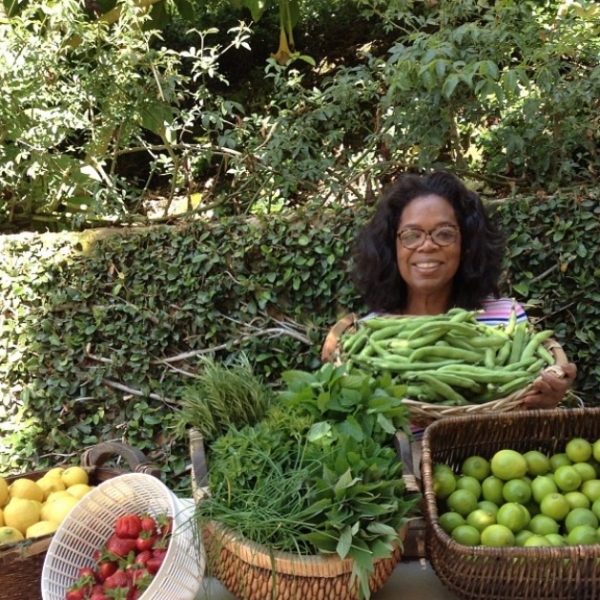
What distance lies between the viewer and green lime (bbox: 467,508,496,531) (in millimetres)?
1852

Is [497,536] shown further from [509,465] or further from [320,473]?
[320,473]

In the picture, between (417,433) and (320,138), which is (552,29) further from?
(417,433)

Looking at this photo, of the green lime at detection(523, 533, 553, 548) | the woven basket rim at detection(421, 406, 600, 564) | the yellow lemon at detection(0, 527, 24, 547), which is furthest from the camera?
the yellow lemon at detection(0, 527, 24, 547)

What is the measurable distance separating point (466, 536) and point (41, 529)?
1301mm

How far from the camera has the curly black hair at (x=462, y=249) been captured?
2910 millimetres

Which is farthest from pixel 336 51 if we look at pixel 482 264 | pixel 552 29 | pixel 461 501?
pixel 461 501

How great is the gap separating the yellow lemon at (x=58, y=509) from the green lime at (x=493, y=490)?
1282 mm

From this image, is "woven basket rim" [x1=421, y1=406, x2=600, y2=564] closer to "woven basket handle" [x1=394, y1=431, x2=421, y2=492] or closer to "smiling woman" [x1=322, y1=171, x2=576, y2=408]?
"woven basket handle" [x1=394, y1=431, x2=421, y2=492]

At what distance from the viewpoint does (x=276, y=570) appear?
5.62 ft

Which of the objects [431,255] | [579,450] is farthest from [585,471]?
[431,255]

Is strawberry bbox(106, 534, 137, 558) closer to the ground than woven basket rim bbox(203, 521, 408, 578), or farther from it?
closer to the ground

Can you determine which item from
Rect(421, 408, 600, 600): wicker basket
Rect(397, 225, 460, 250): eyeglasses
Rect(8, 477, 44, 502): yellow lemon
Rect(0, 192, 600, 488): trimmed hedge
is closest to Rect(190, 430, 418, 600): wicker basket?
Rect(421, 408, 600, 600): wicker basket

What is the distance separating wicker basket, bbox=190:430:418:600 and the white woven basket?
2.1 inches

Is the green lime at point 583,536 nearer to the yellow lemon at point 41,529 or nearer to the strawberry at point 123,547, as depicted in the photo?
the strawberry at point 123,547
